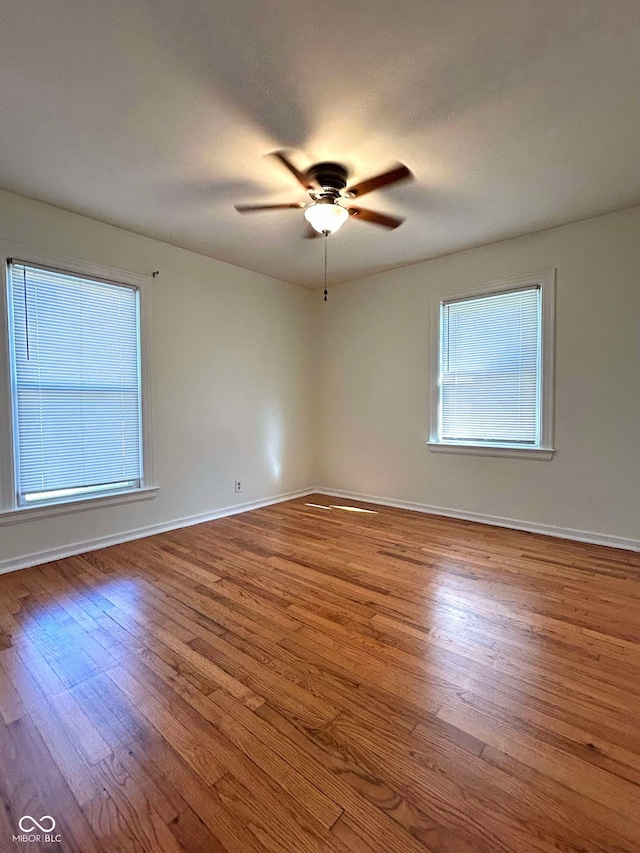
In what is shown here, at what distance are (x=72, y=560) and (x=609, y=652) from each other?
11.4 ft

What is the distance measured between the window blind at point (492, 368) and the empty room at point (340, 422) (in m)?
0.03

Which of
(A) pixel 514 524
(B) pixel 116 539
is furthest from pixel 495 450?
(B) pixel 116 539

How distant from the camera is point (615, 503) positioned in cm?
324

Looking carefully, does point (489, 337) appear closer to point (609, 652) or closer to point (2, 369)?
point (609, 652)

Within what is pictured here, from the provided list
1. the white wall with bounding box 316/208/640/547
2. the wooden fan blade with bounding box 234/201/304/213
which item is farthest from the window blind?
the wooden fan blade with bounding box 234/201/304/213

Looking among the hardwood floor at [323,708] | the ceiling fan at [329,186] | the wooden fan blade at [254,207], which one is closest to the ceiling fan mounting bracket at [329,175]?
the ceiling fan at [329,186]

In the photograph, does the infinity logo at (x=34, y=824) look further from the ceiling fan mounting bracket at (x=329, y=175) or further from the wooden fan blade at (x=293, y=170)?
the ceiling fan mounting bracket at (x=329, y=175)

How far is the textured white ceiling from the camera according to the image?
1.54 m

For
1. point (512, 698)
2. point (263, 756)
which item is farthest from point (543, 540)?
point (263, 756)

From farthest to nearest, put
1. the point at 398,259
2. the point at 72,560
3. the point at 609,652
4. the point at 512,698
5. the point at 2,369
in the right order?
1. the point at 398,259
2. the point at 72,560
3. the point at 2,369
4. the point at 609,652
5. the point at 512,698

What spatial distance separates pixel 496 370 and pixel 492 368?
0.04 m

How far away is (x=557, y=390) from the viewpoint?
3459 millimetres

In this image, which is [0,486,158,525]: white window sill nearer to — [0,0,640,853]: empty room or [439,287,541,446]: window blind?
[0,0,640,853]: empty room

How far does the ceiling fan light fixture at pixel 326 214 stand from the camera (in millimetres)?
2488
